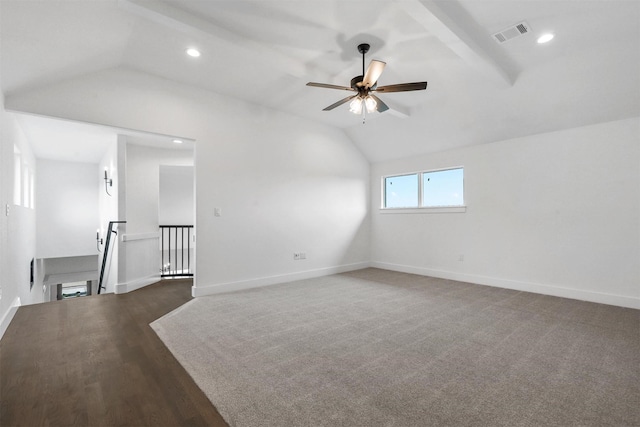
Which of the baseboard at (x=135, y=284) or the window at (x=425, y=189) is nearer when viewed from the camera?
the baseboard at (x=135, y=284)

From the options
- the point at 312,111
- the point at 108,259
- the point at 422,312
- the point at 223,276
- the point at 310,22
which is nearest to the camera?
the point at 310,22

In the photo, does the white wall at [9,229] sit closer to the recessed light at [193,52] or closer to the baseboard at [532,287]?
the recessed light at [193,52]

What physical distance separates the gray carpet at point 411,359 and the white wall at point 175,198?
16.2 ft

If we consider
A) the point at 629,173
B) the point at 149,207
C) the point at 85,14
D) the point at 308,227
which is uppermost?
the point at 85,14

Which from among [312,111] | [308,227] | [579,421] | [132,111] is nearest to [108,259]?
[132,111]

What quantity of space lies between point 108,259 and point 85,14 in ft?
15.2

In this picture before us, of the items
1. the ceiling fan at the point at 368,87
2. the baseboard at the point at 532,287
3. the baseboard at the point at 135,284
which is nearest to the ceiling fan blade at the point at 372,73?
the ceiling fan at the point at 368,87

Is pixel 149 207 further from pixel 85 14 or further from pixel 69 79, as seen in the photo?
pixel 85 14

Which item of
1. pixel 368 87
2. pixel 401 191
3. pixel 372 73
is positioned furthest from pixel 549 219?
pixel 372 73

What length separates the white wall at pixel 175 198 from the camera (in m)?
8.10

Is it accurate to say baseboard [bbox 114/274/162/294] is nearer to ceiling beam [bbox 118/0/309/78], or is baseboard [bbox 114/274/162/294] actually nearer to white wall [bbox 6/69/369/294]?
white wall [bbox 6/69/369/294]

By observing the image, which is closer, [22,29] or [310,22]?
[22,29]

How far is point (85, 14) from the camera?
2518 millimetres

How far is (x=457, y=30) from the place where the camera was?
280 centimetres
